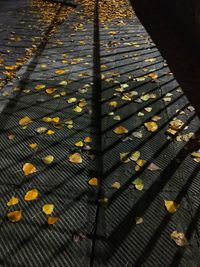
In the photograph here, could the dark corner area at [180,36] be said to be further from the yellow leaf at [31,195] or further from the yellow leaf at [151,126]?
the yellow leaf at [31,195]

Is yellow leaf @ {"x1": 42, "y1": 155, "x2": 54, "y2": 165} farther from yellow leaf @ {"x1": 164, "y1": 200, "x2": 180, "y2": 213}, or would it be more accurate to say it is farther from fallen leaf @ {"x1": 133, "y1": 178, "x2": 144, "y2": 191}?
yellow leaf @ {"x1": 164, "y1": 200, "x2": 180, "y2": 213}

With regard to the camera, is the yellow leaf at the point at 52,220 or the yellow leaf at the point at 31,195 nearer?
the yellow leaf at the point at 52,220

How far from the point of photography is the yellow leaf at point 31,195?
3.28m

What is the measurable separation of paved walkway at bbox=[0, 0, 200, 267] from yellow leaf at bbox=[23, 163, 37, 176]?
6 centimetres

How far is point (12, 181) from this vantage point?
137 inches

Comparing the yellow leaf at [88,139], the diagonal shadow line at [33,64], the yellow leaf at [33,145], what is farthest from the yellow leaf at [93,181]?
the diagonal shadow line at [33,64]

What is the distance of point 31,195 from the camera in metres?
3.32

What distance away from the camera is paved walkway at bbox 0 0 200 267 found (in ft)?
9.40

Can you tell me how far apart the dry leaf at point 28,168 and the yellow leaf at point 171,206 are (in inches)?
59.6

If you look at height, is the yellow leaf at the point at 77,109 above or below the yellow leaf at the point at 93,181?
above

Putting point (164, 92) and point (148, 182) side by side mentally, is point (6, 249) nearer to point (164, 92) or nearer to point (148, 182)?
point (148, 182)

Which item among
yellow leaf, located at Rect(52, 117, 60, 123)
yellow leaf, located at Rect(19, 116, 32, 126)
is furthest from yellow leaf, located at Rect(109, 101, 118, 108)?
yellow leaf, located at Rect(19, 116, 32, 126)

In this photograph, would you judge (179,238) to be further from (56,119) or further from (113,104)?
(113,104)

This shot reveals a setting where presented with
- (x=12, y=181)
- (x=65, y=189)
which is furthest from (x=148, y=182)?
(x=12, y=181)
